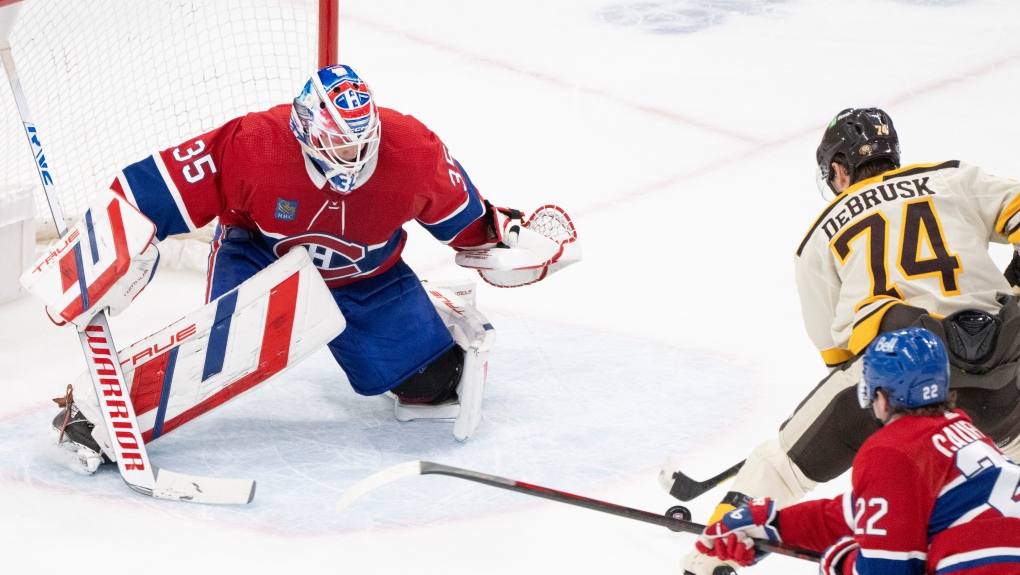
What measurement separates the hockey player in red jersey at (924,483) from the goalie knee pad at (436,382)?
4.65 feet

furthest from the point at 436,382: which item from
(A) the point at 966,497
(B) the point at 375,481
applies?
(A) the point at 966,497

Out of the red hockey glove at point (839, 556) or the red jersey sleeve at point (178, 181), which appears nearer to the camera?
the red hockey glove at point (839, 556)

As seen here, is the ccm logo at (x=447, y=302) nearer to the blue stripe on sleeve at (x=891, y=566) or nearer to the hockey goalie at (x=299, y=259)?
the hockey goalie at (x=299, y=259)

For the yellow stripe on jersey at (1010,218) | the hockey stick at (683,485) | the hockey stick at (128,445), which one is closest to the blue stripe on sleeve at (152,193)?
the hockey stick at (128,445)

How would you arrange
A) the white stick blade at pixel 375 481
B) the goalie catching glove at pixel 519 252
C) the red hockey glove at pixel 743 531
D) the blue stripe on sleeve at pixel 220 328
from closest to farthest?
1. the red hockey glove at pixel 743 531
2. the white stick blade at pixel 375 481
3. the blue stripe on sleeve at pixel 220 328
4. the goalie catching glove at pixel 519 252

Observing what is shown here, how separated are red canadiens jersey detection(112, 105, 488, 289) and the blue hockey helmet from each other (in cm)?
137

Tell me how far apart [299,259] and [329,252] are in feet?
0.31

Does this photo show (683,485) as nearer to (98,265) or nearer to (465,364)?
(465,364)

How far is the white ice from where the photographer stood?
268 centimetres

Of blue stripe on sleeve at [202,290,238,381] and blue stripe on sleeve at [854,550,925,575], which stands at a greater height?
blue stripe on sleeve at [854,550,925,575]

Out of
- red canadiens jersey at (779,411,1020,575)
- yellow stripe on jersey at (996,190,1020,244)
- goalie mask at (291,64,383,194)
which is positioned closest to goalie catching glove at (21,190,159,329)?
goalie mask at (291,64,383,194)

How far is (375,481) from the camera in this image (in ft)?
7.38

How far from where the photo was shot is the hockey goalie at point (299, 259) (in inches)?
108

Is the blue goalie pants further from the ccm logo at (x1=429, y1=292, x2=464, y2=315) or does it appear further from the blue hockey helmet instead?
the blue hockey helmet
